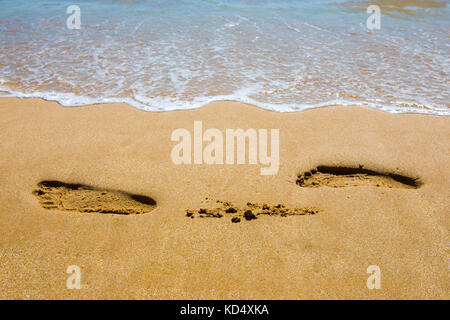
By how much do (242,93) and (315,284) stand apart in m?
3.21

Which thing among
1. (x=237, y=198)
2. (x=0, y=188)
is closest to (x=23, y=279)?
(x=0, y=188)

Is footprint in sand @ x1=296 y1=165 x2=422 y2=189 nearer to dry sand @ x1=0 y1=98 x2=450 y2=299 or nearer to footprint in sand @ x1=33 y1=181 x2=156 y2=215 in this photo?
dry sand @ x1=0 y1=98 x2=450 y2=299

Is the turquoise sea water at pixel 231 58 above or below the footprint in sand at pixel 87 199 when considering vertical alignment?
above

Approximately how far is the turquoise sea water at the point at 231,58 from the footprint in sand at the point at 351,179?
1.41 meters

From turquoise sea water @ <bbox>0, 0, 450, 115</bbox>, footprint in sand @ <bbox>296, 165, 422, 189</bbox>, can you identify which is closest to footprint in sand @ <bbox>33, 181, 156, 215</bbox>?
footprint in sand @ <bbox>296, 165, 422, 189</bbox>

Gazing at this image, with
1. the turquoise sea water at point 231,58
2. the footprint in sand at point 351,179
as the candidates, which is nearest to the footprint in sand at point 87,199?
the footprint in sand at point 351,179

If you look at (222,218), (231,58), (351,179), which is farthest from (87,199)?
(231,58)

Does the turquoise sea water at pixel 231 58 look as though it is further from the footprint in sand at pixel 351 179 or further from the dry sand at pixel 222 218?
the footprint in sand at pixel 351 179

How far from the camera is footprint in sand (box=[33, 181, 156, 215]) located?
2.57m

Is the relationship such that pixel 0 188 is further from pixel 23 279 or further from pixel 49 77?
pixel 49 77

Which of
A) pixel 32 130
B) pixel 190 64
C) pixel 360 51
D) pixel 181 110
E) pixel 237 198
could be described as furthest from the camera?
pixel 360 51

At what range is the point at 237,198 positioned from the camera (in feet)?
8.70

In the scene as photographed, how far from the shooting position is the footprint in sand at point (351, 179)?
A: 9.34 feet

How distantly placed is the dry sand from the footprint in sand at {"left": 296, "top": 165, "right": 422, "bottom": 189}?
0.06 feet
